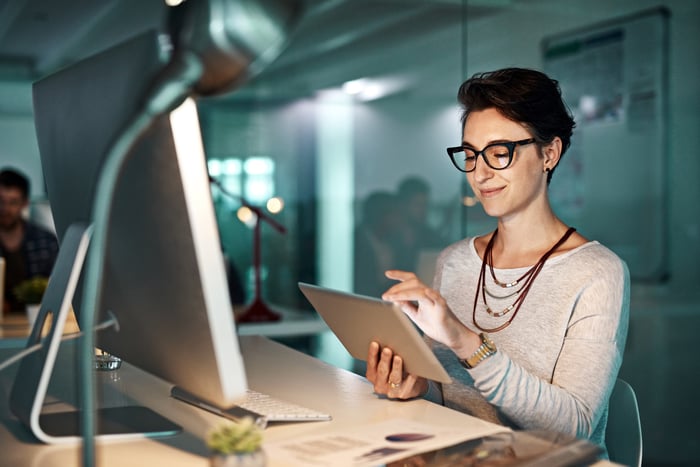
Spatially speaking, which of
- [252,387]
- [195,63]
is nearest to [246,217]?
[252,387]

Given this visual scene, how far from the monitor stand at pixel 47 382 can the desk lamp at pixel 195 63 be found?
0.80ft

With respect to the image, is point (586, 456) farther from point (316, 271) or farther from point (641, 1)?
point (316, 271)

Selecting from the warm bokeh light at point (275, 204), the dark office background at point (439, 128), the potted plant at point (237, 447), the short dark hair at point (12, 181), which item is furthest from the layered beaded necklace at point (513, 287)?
the short dark hair at point (12, 181)

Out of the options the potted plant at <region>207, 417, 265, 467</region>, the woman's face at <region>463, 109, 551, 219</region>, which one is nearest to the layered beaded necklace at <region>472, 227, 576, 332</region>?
the woman's face at <region>463, 109, 551, 219</region>

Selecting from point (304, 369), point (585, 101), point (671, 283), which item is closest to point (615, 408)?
point (304, 369)

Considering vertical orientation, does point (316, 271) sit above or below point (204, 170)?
below

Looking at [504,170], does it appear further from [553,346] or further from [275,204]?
[275,204]

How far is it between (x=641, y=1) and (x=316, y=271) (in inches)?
78.6

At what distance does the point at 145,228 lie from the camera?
97 centimetres

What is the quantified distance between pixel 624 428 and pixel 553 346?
0.19 meters

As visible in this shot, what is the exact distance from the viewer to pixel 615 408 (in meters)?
1.54

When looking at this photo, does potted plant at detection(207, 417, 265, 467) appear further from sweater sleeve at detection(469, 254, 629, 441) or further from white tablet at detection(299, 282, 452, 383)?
sweater sleeve at detection(469, 254, 629, 441)

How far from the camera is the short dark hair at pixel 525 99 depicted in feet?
5.31

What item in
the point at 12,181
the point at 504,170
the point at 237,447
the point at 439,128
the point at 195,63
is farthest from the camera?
the point at 12,181
